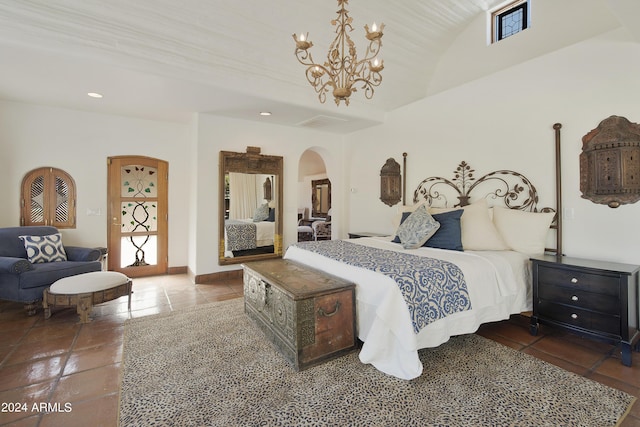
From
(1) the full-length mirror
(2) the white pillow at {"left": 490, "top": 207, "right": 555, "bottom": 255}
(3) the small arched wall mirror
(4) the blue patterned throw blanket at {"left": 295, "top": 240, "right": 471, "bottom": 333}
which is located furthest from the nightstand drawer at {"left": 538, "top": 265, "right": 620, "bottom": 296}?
(3) the small arched wall mirror

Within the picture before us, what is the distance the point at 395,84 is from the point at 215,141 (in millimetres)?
2968

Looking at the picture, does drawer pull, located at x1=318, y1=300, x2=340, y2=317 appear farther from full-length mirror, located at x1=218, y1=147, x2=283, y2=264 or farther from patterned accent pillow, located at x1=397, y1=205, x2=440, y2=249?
full-length mirror, located at x1=218, y1=147, x2=283, y2=264

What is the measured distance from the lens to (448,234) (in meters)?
3.24

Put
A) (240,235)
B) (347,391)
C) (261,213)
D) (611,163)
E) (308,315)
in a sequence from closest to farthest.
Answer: (347,391) < (308,315) < (611,163) < (240,235) < (261,213)

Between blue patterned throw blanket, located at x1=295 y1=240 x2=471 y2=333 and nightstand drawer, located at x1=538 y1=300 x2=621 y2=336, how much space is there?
2.95ft

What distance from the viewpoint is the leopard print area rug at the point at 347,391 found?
1696 millimetres


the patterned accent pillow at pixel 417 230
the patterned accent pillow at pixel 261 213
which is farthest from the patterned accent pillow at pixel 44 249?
the patterned accent pillow at pixel 417 230

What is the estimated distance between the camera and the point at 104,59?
290cm

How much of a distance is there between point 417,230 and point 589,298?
1.51 m

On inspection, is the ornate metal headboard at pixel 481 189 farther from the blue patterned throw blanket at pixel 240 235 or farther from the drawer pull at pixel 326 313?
the blue patterned throw blanket at pixel 240 235

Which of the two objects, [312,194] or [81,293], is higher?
[312,194]

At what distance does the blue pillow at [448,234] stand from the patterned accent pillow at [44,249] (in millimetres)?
4514

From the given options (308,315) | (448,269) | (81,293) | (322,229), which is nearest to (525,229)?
(448,269)

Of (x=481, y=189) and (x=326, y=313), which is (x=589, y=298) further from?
(x=326, y=313)
